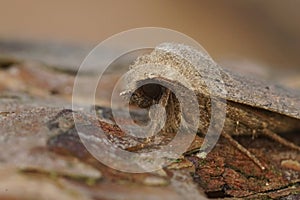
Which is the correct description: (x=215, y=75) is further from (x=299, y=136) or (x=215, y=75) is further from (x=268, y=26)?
(x=268, y=26)

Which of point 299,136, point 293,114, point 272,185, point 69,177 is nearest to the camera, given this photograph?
point 69,177

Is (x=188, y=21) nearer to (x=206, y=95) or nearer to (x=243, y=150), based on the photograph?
(x=243, y=150)

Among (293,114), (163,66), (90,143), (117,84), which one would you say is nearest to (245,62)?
(117,84)

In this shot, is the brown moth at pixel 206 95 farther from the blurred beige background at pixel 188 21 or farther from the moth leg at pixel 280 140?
the blurred beige background at pixel 188 21

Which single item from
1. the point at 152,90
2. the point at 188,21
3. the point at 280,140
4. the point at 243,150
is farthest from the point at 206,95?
the point at 188,21

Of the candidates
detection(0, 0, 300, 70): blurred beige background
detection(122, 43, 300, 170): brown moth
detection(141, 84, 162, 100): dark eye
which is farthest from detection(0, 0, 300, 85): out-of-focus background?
detection(141, 84, 162, 100): dark eye
